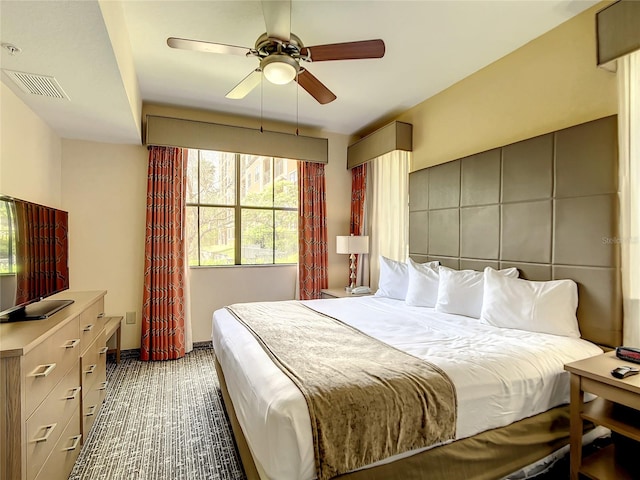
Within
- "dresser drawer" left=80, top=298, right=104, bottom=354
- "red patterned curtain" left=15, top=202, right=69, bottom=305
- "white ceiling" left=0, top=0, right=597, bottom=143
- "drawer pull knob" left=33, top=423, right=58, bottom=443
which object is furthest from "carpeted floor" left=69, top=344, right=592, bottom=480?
"white ceiling" left=0, top=0, right=597, bottom=143

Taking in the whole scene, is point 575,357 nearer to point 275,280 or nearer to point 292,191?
point 275,280

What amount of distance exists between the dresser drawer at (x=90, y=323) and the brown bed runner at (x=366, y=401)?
1.27m

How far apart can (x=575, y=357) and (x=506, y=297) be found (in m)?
0.57

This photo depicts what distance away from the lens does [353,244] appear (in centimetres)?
433

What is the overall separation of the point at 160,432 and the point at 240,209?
110 inches

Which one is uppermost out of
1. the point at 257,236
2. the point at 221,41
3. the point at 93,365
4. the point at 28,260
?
the point at 221,41

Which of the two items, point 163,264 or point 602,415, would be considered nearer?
point 602,415

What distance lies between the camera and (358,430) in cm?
136

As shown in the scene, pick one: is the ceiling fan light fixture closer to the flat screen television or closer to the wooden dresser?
the flat screen television

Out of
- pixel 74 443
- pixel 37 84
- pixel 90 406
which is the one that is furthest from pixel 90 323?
pixel 37 84

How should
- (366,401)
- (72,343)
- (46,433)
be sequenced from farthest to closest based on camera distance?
(72,343)
(46,433)
(366,401)

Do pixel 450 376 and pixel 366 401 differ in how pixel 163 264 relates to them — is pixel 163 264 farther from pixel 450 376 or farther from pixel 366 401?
pixel 450 376

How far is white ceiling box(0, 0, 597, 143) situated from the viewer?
183 centimetres

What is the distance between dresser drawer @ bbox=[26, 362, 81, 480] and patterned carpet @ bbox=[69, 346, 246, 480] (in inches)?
15.2
